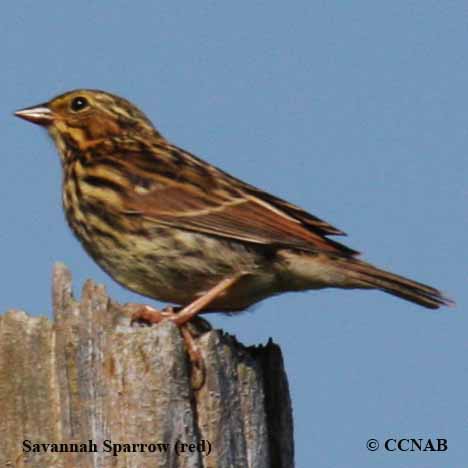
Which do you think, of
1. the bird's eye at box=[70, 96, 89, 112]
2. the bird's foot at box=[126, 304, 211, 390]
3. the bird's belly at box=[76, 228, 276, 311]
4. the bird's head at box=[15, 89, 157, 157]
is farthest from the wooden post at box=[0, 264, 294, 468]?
the bird's eye at box=[70, 96, 89, 112]

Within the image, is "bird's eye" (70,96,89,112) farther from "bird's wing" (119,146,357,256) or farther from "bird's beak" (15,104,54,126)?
"bird's wing" (119,146,357,256)

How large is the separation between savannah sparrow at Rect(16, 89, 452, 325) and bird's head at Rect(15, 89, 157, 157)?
2.21 feet

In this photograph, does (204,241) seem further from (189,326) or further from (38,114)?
(38,114)

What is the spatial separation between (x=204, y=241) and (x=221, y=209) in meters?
0.36

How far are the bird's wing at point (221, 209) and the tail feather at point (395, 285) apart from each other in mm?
172

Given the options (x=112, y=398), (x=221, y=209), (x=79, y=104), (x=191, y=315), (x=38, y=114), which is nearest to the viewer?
(x=112, y=398)

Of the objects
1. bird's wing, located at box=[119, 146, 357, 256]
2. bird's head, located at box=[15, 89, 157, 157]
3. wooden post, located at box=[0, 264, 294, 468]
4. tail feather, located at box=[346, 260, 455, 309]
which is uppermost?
bird's head, located at box=[15, 89, 157, 157]

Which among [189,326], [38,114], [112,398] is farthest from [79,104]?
[112,398]

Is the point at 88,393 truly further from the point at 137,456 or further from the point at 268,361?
the point at 268,361

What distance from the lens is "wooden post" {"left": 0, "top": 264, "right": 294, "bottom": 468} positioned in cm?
475

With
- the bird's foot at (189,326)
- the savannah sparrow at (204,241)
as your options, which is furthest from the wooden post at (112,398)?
the savannah sparrow at (204,241)

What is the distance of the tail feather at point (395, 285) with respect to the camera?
6.88 meters

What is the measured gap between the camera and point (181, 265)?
710cm

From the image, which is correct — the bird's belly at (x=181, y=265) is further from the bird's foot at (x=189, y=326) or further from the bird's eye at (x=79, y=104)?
the bird's eye at (x=79, y=104)
